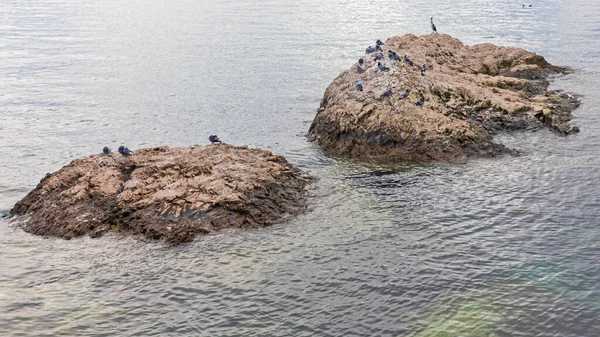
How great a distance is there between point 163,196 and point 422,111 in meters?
8.75

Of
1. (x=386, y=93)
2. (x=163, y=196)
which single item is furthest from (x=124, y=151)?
(x=386, y=93)

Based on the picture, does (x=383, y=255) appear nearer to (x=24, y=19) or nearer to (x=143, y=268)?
(x=143, y=268)

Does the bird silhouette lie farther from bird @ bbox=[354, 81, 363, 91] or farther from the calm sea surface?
the calm sea surface

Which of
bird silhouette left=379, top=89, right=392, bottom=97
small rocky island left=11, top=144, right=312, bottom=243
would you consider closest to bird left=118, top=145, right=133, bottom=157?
small rocky island left=11, top=144, right=312, bottom=243

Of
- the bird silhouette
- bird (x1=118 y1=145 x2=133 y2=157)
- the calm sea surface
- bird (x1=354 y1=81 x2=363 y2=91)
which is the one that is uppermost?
bird (x1=354 y1=81 x2=363 y2=91)

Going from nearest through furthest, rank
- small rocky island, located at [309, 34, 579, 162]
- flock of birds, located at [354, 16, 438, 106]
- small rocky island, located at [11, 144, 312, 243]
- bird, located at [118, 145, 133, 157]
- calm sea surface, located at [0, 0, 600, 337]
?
calm sea surface, located at [0, 0, 600, 337], small rocky island, located at [11, 144, 312, 243], bird, located at [118, 145, 133, 157], small rocky island, located at [309, 34, 579, 162], flock of birds, located at [354, 16, 438, 106]

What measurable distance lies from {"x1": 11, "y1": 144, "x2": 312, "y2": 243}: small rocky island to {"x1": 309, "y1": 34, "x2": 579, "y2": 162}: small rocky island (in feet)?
12.0

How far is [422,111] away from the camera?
60.8 feet

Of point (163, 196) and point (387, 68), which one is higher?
point (387, 68)

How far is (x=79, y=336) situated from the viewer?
10.2m

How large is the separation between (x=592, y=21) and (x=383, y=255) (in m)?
46.1

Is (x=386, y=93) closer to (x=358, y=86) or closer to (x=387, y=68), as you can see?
(x=358, y=86)

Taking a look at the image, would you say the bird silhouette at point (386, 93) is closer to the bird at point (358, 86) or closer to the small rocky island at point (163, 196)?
the bird at point (358, 86)

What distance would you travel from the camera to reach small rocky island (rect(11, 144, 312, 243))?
13.5 m
